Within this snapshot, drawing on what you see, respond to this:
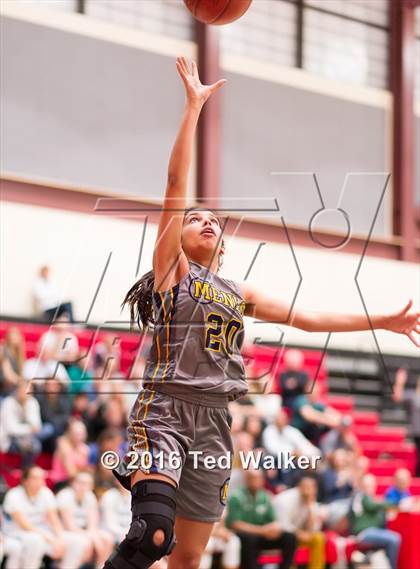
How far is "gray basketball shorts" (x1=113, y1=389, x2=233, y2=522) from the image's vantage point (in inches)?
153

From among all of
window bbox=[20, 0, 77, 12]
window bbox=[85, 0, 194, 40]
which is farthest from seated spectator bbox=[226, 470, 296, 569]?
window bbox=[85, 0, 194, 40]

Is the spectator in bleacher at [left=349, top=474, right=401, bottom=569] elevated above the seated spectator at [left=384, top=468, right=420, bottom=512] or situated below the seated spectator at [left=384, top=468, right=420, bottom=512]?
below

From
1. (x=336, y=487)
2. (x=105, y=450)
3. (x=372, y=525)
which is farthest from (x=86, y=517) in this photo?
(x=372, y=525)

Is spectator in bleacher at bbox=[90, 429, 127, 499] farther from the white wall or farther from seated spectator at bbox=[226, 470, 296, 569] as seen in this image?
the white wall

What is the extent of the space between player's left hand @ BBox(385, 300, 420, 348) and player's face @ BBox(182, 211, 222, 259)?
0.85 metres

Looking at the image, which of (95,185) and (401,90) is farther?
(401,90)

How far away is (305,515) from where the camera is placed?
29.7 feet

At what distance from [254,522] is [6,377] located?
2.48 metres

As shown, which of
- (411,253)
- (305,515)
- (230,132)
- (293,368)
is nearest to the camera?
(305,515)

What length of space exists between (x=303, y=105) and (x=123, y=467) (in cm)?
1124

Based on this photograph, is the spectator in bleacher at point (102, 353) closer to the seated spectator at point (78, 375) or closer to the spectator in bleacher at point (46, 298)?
the seated spectator at point (78, 375)

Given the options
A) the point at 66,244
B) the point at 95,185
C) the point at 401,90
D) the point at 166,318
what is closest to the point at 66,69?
the point at 95,185

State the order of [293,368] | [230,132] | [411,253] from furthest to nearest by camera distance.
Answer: [411,253] → [230,132] → [293,368]

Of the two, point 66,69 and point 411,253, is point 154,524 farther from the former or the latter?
point 411,253
